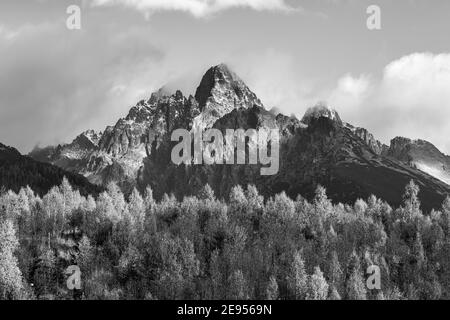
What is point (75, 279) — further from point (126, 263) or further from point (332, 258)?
point (332, 258)

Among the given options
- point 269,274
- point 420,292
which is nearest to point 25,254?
point 269,274

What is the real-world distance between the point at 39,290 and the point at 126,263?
26874 mm

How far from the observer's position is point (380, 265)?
640ft

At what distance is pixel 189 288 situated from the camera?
17838 centimetres
